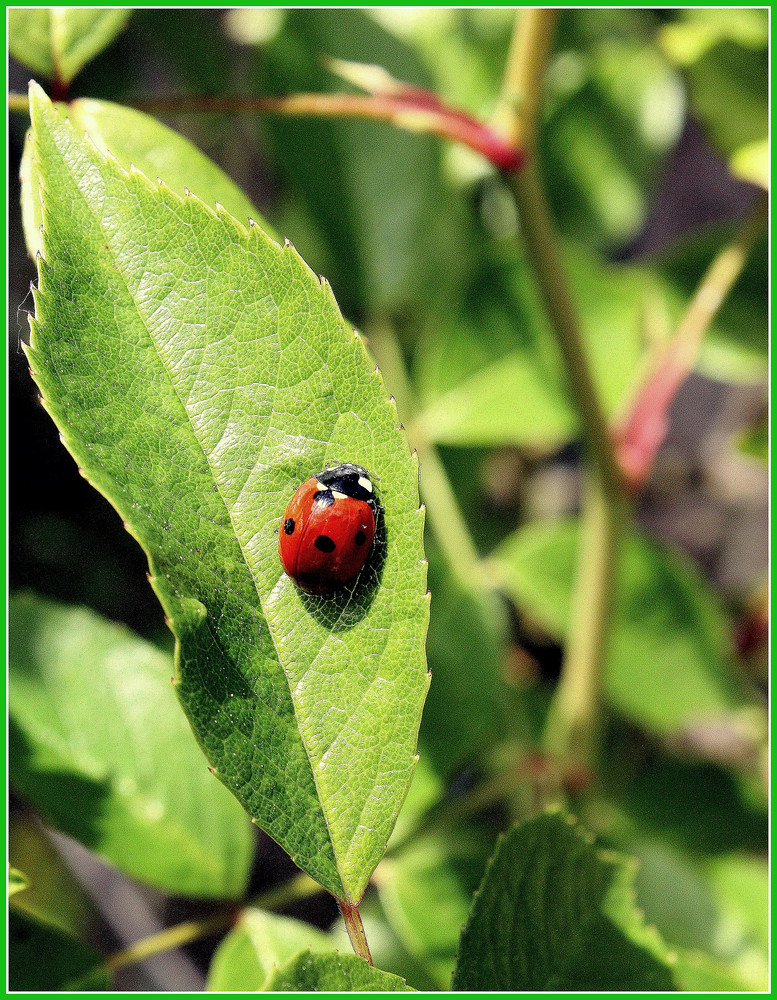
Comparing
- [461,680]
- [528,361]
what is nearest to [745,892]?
[461,680]

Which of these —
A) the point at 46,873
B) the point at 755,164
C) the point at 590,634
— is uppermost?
the point at 755,164

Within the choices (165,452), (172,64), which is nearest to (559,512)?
(172,64)

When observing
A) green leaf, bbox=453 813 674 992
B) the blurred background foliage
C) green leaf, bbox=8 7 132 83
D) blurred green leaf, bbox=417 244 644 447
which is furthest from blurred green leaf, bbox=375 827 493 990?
green leaf, bbox=8 7 132 83

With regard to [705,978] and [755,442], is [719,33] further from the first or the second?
[705,978]

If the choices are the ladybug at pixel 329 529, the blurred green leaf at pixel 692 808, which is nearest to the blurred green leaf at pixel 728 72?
the ladybug at pixel 329 529

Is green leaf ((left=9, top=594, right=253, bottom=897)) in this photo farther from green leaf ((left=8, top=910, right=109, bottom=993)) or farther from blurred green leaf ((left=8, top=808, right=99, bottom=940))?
blurred green leaf ((left=8, top=808, right=99, bottom=940))

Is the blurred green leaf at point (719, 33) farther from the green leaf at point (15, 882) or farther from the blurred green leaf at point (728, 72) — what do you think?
the green leaf at point (15, 882)

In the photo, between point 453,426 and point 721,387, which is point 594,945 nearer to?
point 453,426
